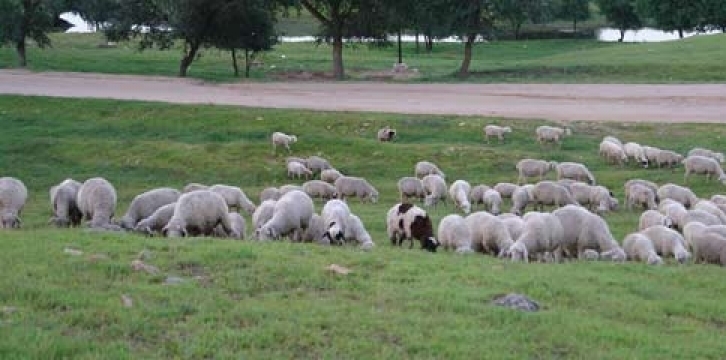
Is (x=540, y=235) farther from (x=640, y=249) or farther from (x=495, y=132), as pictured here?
(x=495, y=132)

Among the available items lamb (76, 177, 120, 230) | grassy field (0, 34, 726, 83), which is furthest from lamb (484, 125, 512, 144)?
grassy field (0, 34, 726, 83)

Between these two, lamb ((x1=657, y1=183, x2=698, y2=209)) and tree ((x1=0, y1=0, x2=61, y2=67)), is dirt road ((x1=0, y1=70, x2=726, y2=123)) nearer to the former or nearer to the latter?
Answer: tree ((x1=0, y1=0, x2=61, y2=67))

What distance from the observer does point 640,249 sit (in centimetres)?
1546

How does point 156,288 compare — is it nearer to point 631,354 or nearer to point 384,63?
point 631,354

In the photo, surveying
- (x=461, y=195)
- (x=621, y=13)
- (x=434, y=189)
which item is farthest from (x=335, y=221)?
(x=621, y=13)

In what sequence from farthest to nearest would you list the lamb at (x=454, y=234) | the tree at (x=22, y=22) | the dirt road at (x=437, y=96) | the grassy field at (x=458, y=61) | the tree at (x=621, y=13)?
1. the tree at (x=621, y=13)
2. the tree at (x=22, y=22)
3. the grassy field at (x=458, y=61)
4. the dirt road at (x=437, y=96)
5. the lamb at (x=454, y=234)

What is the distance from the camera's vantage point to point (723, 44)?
64.5 m

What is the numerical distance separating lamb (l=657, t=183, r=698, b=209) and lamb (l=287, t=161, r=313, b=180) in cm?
930

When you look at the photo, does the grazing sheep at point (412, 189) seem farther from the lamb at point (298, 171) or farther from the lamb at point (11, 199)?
the lamb at point (11, 199)

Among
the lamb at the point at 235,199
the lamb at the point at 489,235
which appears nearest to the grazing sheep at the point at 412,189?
the lamb at the point at 235,199

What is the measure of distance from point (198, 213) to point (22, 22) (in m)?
44.1

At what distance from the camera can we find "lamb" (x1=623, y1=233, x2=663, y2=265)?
15.2 metres

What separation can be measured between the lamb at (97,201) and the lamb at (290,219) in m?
2.74

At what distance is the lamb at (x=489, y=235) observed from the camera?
15719 mm
